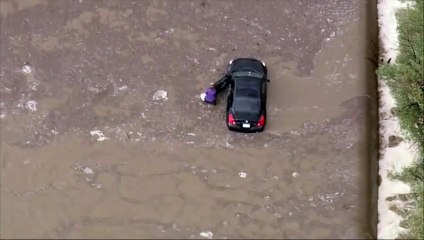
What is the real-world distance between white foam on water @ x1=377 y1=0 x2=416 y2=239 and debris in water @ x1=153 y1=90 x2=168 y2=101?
25.7 feet

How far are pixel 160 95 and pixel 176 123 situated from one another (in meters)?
1.30

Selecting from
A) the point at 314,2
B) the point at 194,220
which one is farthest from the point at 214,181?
the point at 314,2

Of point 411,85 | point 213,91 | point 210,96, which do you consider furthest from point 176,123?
point 411,85

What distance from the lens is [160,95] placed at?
2108cm

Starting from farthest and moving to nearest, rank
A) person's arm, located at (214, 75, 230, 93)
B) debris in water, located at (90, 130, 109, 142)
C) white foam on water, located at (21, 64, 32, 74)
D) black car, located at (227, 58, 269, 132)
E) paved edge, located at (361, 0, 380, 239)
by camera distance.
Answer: white foam on water, located at (21, 64, 32, 74) → person's arm, located at (214, 75, 230, 93) → debris in water, located at (90, 130, 109, 142) → black car, located at (227, 58, 269, 132) → paved edge, located at (361, 0, 380, 239)

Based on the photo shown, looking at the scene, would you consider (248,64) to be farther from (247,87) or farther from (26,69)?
(26,69)

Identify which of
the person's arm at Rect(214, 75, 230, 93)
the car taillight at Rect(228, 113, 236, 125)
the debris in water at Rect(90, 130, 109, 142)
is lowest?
the debris in water at Rect(90, 130, 109, 142)

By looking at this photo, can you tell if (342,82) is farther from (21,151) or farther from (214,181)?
(21,151)

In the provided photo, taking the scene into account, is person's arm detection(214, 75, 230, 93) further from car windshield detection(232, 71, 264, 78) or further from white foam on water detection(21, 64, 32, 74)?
white foam on water detection(21, 64, 32, 74)

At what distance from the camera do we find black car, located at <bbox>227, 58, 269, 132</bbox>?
1977 centimetres

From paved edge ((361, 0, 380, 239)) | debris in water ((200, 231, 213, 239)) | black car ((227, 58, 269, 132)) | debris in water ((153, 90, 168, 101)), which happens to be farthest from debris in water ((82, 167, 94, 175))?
paved edge ((361, 0, 380, 239))

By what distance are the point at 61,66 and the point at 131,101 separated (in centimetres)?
309

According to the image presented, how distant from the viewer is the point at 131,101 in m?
21.0

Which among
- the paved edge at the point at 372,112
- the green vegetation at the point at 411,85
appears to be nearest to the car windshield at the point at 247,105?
the paved edge at the point at 372,112
